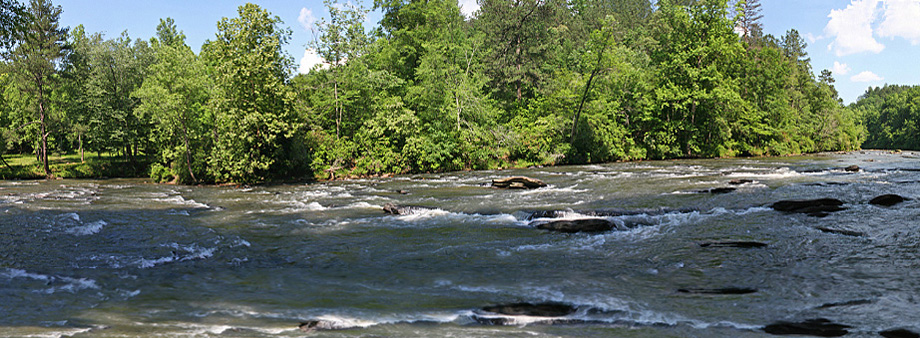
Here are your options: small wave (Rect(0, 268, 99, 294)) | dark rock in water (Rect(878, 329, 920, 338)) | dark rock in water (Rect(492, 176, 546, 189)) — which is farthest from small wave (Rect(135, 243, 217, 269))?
dark rock in water (Rect(492, 176, 546, 189))

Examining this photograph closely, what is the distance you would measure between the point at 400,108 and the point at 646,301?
105ft

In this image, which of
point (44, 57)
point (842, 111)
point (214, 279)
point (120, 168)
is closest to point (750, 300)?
point (214, 279)

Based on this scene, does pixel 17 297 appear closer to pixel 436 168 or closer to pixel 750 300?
pixel 750 300

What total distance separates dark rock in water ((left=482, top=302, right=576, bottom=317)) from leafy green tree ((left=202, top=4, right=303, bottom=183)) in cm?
2641

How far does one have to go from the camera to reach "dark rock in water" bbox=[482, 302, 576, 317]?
6.66 m

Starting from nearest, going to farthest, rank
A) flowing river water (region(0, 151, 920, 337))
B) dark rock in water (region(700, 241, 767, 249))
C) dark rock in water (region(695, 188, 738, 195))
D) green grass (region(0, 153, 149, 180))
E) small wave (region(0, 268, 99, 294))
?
flowing river water (region(0, 151, 920, 337))
small wave (region(0, 268, 99, 294))
dark rock in water (region(700, 241, 767, 249))
dark rock in water (region(695, 188, 738, 195))
green grass (region(0, 153, 149, 180))

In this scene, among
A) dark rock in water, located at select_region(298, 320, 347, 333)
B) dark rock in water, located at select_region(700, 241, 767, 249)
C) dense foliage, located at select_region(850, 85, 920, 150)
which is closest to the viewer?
dark rock in water, located at select_region(298, 320, 347, 333)

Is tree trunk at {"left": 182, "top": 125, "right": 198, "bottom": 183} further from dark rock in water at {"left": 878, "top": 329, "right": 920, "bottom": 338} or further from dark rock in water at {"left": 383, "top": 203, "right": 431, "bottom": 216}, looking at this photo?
dark rock in water at {"left": 878, "top": 329, "right": 920, "bottom": 338}

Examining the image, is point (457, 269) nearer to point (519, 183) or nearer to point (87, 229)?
point (87, 229)

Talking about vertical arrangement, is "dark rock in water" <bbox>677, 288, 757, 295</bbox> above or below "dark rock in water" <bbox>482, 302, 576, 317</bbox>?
above

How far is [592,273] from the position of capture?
28.6 feet

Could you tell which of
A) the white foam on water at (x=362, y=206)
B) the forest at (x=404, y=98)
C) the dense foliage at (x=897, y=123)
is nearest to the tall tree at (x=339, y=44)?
the forest at (x=404, y=98)

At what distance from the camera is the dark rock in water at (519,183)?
2347 cm

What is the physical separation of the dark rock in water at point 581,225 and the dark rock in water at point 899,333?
701cm
